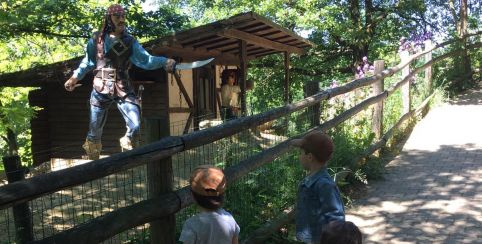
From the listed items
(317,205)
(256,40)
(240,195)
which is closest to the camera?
(317,205)

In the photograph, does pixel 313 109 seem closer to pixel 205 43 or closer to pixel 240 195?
pixel 240 195

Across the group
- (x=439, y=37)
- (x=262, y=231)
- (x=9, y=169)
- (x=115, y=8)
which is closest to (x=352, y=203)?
(x=262, y=231)

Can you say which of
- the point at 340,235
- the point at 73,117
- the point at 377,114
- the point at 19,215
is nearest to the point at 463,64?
the point at 377,114

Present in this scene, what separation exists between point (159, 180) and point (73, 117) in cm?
888

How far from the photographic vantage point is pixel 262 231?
431 centimetres

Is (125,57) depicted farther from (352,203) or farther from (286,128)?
(352,203)

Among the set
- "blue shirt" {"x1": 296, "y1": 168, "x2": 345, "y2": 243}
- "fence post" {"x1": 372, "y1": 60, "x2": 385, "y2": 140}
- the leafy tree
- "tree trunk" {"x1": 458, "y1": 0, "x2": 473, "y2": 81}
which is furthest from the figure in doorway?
"blue shirt" {"x1": 296, "y1": 168, "x2": 345, "y2": 243}

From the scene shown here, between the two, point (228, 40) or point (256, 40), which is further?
point (228, 40)

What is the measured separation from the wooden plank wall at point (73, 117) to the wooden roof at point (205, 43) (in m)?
0.58

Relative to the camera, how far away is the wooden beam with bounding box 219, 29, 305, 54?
9.79m

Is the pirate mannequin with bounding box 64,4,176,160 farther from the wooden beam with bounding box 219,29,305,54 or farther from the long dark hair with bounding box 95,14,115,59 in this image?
the wooden beam with bounding box 219,29,305,54

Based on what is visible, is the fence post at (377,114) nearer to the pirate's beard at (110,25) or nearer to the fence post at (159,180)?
the pirate's beard at (110,25)

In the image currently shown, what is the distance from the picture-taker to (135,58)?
594cm

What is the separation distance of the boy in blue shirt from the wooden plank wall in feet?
26.0
